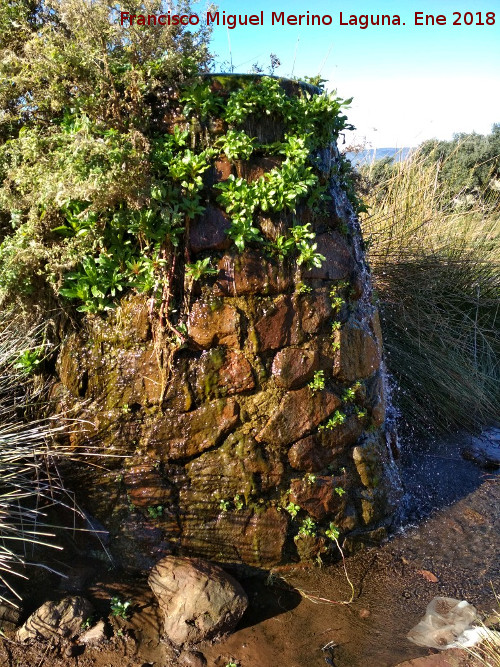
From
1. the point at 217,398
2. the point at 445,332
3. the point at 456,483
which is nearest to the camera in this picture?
the point at 217,398

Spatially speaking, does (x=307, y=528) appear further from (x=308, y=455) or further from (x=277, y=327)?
(x=277, y=327)

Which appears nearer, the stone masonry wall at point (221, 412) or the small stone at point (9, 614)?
the small stone at point (9, 614)

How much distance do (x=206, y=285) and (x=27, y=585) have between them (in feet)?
5.48

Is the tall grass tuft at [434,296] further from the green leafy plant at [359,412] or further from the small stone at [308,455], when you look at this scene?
the small stone at [308,455]

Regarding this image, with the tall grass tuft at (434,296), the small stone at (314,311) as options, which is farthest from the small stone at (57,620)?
the tall grass tuft at (434,296)

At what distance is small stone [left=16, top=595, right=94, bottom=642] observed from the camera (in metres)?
2.53

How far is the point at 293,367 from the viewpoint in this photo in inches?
121

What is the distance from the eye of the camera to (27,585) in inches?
106

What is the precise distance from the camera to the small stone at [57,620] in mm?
2533

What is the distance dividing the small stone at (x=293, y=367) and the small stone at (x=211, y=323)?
28 cm

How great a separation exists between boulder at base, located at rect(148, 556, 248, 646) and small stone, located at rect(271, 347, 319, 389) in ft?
3.34

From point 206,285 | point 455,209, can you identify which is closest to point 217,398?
point 206,285

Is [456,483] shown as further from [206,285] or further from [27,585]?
[27,585]

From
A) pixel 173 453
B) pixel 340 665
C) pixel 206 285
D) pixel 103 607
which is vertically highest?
pixel 206 285
